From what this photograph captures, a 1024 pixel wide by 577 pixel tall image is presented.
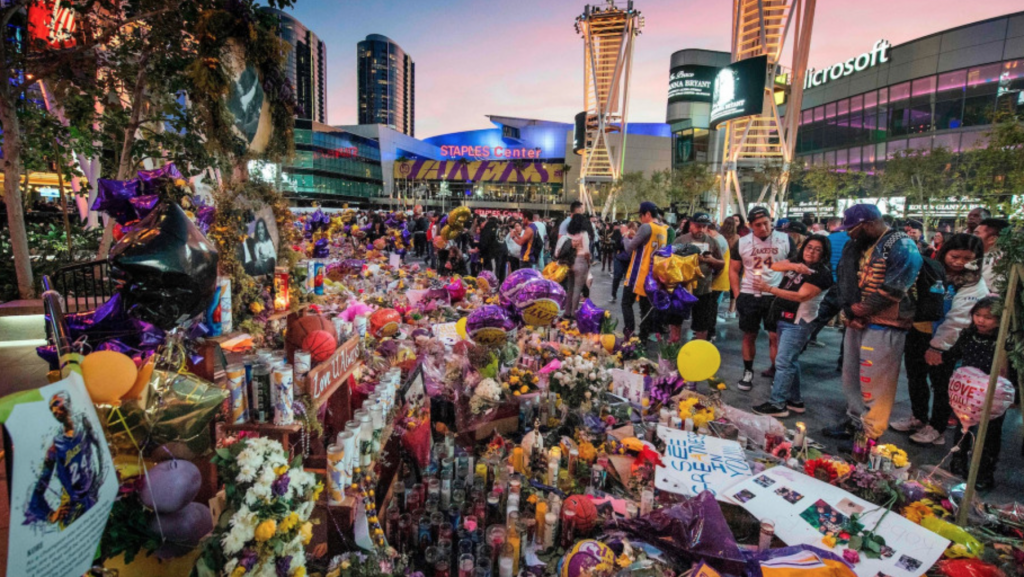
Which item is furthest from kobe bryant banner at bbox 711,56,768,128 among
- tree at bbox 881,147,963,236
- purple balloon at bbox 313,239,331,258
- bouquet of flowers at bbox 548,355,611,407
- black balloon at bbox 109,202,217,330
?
black balloon at bbox 109,202,217,330

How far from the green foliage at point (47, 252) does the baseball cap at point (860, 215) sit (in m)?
8.58

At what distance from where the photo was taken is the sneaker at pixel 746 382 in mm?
4762

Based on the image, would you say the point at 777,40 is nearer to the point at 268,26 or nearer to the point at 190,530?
the point at 268,26

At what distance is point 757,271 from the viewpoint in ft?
15.2

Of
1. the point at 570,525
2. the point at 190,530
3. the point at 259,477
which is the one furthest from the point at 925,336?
the point at 190,530

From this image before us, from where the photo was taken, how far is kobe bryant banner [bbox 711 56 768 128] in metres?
20.7

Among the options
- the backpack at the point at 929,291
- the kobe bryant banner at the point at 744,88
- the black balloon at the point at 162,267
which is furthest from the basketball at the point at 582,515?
the kobe bryant banner at the point at 744,88

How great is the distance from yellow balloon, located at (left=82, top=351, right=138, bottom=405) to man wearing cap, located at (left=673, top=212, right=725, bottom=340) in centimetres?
495

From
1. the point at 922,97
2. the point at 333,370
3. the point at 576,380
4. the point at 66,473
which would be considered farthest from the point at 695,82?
the point at 66,473

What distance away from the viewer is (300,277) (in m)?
3.28

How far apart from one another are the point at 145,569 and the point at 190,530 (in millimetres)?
211

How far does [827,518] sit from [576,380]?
162cm

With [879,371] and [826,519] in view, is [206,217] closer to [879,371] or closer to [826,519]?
[826,519]

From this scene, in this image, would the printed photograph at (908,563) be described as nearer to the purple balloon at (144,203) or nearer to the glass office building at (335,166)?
the purple balloon at (144,203)
